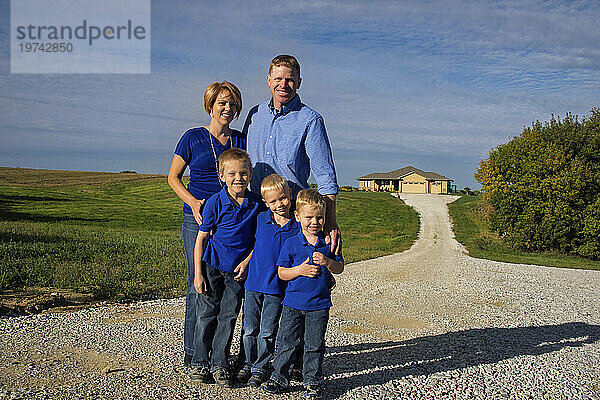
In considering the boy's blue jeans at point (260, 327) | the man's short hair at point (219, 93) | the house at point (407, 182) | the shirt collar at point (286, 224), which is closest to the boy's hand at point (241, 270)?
the boy's blue jeans at point (260, 327)

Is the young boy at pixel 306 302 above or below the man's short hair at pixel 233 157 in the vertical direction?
below

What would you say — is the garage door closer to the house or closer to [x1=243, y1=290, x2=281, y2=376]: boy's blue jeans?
the house

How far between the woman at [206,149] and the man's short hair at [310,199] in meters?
0.84

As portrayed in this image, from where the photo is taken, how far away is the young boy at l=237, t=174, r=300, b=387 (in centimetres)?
460

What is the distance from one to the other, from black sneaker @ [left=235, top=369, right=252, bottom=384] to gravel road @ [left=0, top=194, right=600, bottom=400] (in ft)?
0.36

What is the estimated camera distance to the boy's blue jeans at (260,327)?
181 inches

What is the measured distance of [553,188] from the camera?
18578 mm

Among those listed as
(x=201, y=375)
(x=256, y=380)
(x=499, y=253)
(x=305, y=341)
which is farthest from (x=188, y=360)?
(x=499, y=253)

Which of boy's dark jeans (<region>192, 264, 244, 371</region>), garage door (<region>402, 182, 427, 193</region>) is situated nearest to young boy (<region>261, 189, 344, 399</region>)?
boy's dark jeans (<region>192, 264, 244, 371</region>)

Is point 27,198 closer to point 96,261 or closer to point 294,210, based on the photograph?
point 96,261

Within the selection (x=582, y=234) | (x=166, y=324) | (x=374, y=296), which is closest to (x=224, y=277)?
(x=166, y=324)

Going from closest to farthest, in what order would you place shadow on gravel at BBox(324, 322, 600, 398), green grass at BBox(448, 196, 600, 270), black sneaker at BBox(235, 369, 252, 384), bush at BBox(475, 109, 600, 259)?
black sneaker at BBox(235, 369, 252, 384), shadow on gravel at BBox(324, 322, 600, 398), green grass at BBox(448, 196, 600, 270), bush at BBox(475, 109, 600, 259)

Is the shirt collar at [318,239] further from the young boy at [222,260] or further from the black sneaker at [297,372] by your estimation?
the black sneaker at [297,372]

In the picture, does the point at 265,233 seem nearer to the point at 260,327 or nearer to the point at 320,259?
the point at 320,259
